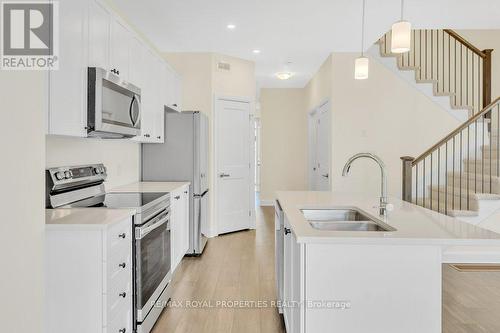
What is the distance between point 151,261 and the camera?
2.70 metres

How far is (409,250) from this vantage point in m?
1.70

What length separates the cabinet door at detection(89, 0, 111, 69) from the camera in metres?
Result: 2.55

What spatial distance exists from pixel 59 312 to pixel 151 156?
2.75 m

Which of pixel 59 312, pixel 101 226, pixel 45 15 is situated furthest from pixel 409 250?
pixel 45 15

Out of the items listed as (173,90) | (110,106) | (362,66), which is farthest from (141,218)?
(173,90)

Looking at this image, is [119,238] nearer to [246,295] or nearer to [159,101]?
[246,295]

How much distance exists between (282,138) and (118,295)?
7053mm

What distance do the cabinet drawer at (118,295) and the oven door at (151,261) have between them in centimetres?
10

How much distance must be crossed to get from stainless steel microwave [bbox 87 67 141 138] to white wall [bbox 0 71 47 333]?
2.69ft

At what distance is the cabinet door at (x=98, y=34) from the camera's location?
2547mm

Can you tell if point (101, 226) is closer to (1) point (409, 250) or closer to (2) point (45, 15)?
(2) point (45, 15)

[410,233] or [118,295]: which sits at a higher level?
[410,233]

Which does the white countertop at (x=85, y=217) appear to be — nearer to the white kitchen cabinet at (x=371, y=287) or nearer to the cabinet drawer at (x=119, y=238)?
the cabinet drawer at (x=119, y=238)

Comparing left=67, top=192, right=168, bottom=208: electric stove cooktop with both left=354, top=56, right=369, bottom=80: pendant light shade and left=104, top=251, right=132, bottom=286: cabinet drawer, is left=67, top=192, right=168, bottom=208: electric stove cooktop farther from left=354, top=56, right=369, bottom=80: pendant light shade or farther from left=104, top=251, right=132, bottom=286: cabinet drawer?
left=354, top=56, right=369, bottom=80: pendant light shade
